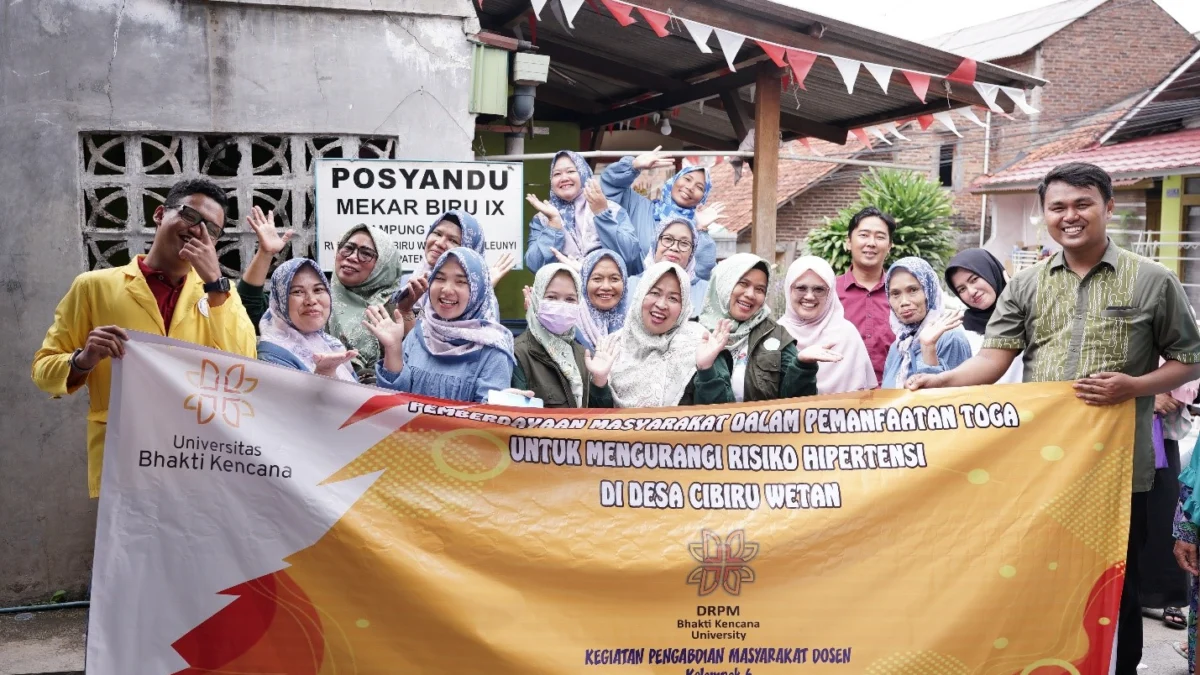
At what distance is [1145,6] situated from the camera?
27.9 meters

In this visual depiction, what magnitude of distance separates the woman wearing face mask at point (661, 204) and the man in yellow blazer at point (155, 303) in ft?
8.79

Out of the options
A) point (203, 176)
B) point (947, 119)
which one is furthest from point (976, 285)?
point (947, 119)

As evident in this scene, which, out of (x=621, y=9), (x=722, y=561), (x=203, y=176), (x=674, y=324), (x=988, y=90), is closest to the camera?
(x=722, y=561)

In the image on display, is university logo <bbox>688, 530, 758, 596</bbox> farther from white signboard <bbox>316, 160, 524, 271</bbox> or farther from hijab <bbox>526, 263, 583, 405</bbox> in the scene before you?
white signboard <bbox>316, 160, 524, 271</bbox>

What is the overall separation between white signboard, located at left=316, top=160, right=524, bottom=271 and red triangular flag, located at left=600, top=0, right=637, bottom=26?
1089 mm

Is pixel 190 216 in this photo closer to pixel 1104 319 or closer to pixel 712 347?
pixel 712 347

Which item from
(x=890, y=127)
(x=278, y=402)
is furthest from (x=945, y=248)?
(x=278, y=402)

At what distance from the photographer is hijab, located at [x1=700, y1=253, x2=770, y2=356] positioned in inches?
166

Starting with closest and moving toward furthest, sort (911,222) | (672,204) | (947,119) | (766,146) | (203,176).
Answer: (203,176) → (672,204) → (766,146) → (947,119) → (911,222)

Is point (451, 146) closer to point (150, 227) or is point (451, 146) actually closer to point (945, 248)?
point (150, 227)

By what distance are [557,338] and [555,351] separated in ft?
0.25

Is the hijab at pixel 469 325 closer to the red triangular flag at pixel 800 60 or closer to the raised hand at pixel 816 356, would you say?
the raised hand at pixel 816 356

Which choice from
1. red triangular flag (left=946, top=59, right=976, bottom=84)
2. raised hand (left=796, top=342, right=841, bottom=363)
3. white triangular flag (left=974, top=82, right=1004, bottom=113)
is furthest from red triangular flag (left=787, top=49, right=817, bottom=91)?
raised hand (left=796, top=342, right=841, bottom=363)

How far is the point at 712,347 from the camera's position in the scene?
3902 millimetres
